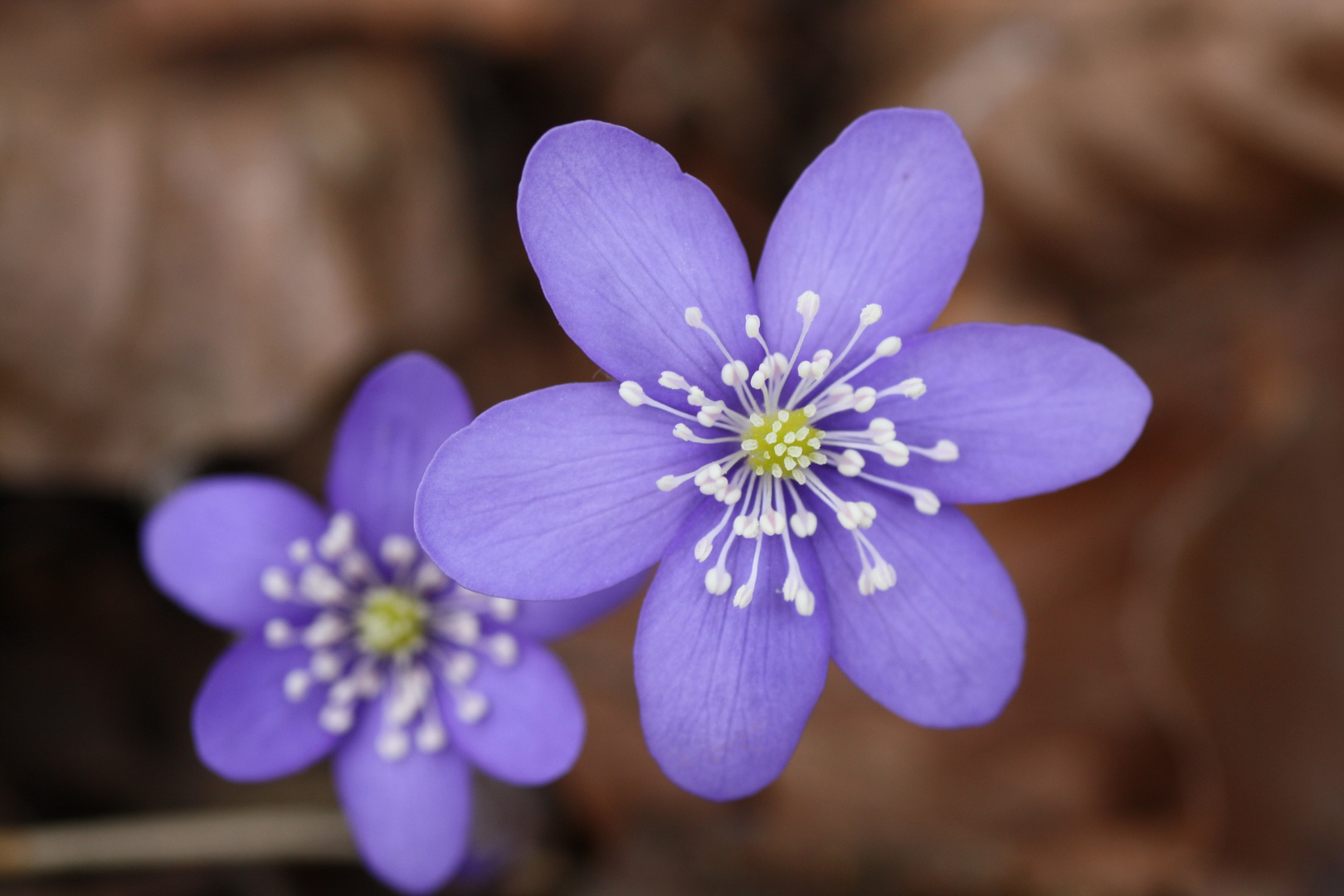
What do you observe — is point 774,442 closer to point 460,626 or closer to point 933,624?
point 933,624

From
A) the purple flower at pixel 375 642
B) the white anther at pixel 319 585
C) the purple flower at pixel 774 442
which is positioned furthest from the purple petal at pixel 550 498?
the white anther at pixel 319 585

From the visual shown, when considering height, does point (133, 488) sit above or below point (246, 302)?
below

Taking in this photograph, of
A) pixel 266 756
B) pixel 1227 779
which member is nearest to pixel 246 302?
pixel 266 756

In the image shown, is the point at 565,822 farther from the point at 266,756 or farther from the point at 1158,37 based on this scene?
the point at 1158,37

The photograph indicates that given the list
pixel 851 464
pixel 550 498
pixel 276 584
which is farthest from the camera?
pixel 276 584

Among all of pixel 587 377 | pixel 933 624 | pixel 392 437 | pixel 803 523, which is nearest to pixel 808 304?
pixel 803 523

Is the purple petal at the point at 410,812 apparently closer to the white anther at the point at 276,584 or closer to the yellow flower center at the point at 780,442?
the white anther at the point at 276,584
